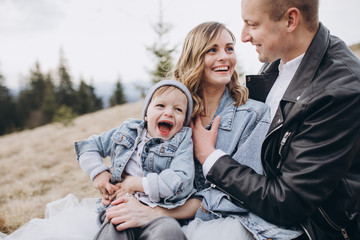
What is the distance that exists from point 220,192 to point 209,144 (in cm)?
46

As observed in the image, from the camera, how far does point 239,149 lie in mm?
2297

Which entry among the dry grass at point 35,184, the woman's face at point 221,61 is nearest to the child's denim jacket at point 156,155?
the woman's face at point 221,61

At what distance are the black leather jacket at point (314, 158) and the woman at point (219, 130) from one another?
211 mm

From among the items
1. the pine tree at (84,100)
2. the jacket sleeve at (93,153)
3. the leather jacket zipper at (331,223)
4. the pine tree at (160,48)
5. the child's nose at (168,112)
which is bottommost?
the pine tree at (84,100)

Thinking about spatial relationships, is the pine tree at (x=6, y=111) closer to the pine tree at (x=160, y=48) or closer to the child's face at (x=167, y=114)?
the pine tree at (x=160, y=48)

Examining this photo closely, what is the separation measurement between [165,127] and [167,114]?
0.16 meters

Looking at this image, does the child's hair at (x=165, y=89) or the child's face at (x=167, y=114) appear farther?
the child's hair at (x=165, y=89)

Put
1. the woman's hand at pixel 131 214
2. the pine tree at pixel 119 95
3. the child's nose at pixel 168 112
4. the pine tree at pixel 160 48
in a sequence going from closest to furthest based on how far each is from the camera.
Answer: the woman's hand at pixel 131 214 < the child's nose at pixel 168 112 < the pine tree at pixel 160 48 < the pine tree at pixel 119 95

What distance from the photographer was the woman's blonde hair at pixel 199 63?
9.00 feet

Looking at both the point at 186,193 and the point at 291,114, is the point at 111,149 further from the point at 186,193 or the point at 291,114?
the point at 291,114

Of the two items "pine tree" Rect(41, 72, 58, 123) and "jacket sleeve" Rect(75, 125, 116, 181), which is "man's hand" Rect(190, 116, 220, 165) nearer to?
"jacket sleeve" Rect(75, 125, 116, 181)

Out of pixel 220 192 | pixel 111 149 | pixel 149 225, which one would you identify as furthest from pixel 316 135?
pixel 111 149

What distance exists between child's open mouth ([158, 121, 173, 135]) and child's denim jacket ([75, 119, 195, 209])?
3.5 inches

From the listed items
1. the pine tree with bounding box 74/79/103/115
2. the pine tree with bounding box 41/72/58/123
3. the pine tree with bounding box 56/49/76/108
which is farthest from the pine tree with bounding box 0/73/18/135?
the pine tree with bounding box 74/79/103/115
